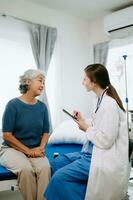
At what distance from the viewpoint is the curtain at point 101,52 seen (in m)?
4.36

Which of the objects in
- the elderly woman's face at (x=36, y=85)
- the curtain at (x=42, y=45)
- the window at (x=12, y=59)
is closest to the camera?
the elderly woman's face at (x=36, y=85)

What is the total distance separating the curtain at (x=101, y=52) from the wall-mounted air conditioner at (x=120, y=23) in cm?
22

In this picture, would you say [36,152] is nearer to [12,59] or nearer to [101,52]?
[12,59]

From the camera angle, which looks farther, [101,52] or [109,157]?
[101,52]

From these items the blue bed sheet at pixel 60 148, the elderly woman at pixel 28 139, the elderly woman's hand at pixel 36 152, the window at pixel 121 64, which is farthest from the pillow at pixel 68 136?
the window at pixel 121 64

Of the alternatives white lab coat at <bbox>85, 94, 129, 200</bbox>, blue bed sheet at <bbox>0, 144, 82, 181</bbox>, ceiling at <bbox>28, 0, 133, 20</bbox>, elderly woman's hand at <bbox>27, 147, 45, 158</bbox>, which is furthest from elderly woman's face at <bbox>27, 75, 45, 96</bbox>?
ceiling at <bbox>28, 0, 133, 20</bbox>

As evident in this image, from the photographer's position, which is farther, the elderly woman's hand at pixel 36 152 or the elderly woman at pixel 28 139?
the elderly woman's hand at pixel 36 152

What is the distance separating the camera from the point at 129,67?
13.7 feet

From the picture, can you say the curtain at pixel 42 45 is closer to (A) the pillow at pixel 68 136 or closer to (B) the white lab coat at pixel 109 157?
(A) the pillow at pixel 68 136

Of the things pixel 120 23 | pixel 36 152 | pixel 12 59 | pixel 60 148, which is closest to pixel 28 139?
pixel 36 152

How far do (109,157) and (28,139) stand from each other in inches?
32.7

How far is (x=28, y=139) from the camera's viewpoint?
2.59 meters

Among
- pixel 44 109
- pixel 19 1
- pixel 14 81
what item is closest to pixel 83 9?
pixel 19 1

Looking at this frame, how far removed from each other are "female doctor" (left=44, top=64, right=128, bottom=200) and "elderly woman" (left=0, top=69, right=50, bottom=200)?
0.18m
